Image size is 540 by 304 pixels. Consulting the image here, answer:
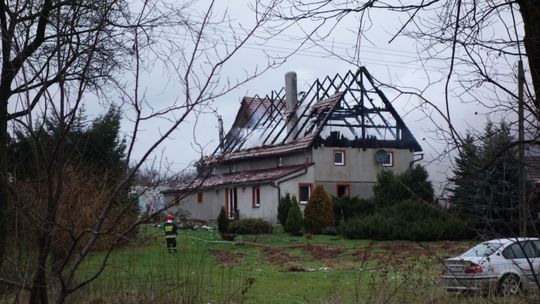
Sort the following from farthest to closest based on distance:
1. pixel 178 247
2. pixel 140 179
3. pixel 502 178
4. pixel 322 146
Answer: pixel 322 146 < pixel 178 247 < pixel 502 178 < pixel 140 179

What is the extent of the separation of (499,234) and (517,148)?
1.90ft

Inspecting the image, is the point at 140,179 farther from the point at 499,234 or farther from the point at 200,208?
the point at 200,208

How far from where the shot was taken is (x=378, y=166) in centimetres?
4319

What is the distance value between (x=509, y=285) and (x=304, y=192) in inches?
1342

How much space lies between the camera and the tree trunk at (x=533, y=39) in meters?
4.22

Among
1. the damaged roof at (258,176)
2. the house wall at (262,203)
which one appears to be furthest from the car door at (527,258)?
the house wall at (262,203)

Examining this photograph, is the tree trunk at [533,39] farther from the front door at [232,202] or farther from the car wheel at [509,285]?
the front door at [232,202]

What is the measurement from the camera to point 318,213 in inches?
1378

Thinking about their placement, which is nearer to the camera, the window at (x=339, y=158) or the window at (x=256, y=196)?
the window at (x=256, y=196)

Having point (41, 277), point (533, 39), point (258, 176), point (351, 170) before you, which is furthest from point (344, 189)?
point (41, 277)

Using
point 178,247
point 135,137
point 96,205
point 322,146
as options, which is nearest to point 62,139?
point 135,137

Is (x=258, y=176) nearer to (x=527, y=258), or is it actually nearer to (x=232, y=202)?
(x=232, y=202)

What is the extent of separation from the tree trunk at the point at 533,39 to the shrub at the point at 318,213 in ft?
100

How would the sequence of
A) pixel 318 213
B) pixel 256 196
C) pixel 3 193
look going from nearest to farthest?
pixel 3 193 → pixel 318 213 → pixel 256 196
